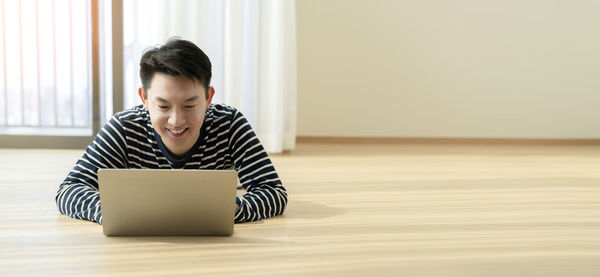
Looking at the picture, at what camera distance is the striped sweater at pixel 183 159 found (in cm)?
191

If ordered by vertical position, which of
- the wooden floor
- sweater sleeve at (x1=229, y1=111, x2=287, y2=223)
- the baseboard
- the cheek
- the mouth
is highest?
the cheek

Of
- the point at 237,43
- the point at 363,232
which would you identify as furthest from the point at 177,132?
the point at 237,43

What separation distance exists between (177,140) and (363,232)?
570mm

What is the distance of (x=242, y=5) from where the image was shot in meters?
3.91

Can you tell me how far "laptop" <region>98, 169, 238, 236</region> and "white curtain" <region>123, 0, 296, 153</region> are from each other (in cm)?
227

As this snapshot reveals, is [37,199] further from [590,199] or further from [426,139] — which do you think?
[426,139]

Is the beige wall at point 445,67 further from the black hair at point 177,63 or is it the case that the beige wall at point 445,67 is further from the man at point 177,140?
the black hair at point 177,63

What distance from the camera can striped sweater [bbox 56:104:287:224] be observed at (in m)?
1.91

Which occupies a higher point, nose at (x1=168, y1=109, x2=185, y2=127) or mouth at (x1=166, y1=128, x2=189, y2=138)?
nose at (x1=168, y1=109, x2=185, y2=127)

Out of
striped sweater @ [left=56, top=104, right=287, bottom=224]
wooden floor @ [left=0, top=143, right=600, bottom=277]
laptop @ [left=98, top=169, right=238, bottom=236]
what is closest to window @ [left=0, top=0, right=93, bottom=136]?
wooden floor @ [left=0, top=143, right=600, bottom=277]

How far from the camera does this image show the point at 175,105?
176cm

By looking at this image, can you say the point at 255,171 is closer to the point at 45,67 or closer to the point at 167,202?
the point at 167,202

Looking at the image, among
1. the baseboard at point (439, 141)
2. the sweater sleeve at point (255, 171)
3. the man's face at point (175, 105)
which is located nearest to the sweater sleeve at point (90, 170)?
the man's face at point (175, 105)

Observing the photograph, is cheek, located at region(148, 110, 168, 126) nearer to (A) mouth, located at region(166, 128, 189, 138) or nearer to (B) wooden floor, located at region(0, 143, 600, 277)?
(A) mouth, located at region(166, 128, 189, 138)
